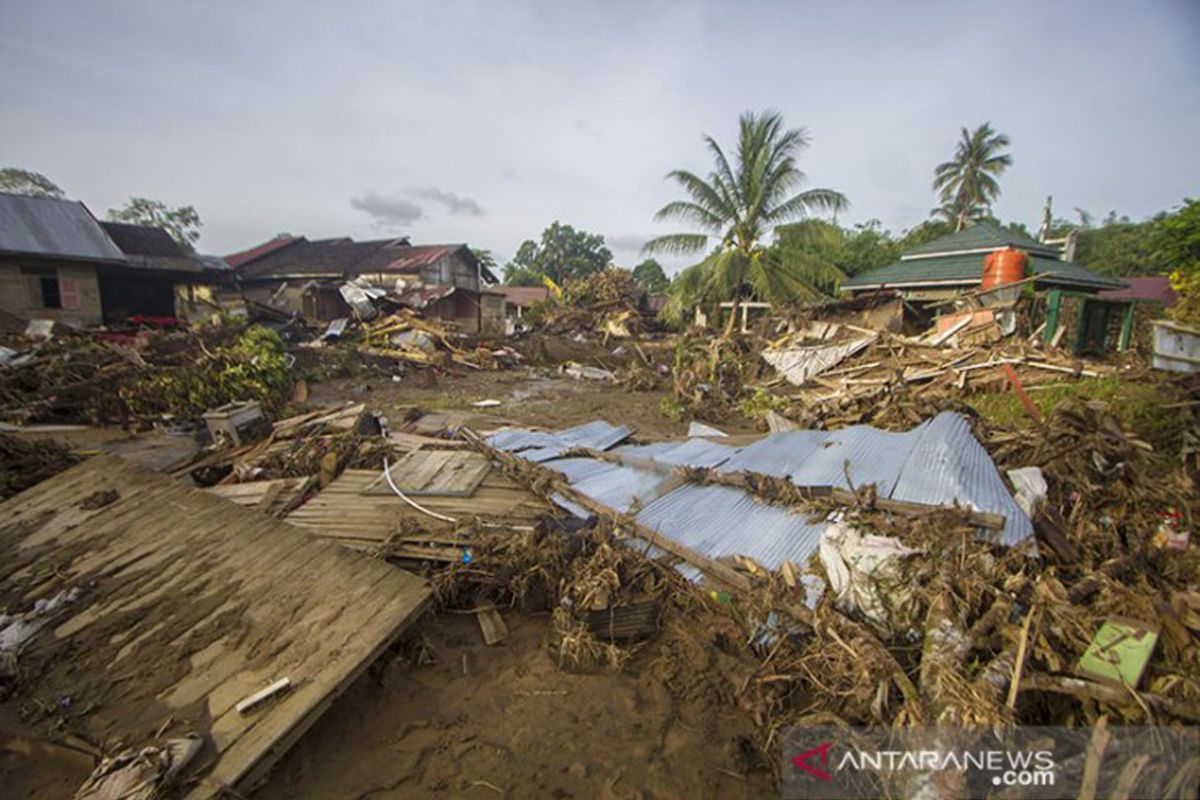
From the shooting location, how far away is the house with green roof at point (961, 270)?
1368 cm

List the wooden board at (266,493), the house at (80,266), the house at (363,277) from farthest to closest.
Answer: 1. the house at (363,277)
2. the house at (80,266)
3. the wooden board at (266,493)

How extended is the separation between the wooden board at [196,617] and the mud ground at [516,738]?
47 centimetres

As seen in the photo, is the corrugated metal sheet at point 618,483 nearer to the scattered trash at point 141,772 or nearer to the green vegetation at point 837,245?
the scattered trash at point 141,772

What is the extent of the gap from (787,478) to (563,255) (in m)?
50.8

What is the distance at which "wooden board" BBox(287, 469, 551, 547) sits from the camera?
4281 millimetres

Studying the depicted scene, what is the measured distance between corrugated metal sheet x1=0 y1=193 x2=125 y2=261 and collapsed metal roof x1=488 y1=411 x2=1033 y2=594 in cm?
2028

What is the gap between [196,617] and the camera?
3055 mm

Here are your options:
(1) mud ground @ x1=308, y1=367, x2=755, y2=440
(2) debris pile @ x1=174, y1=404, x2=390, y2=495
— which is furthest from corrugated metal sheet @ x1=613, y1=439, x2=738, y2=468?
(2) debris pile @ x1=174, y1=404, x2=390, y2=495

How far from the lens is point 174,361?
10992 mm

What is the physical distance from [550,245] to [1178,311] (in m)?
49.5

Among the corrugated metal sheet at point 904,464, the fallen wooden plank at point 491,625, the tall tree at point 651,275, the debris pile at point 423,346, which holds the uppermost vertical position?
the tall tree at point 651,275

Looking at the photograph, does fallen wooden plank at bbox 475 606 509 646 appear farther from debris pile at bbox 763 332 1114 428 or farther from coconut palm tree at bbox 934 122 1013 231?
coconut palm tree at bbox 934 122 1013 231

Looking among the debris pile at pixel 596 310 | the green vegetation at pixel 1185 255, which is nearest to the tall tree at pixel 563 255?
the debris pile at pixel 596 310

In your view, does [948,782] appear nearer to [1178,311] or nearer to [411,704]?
[411,704]
